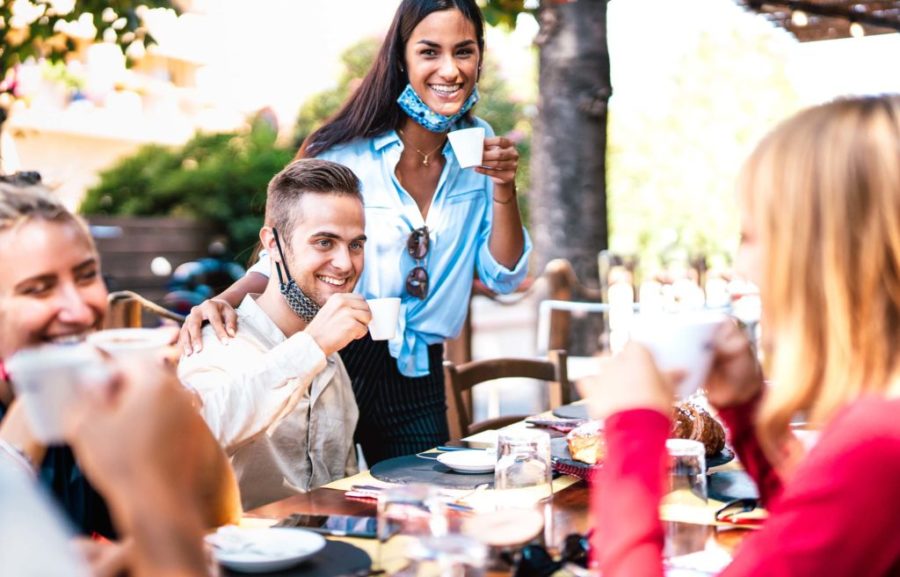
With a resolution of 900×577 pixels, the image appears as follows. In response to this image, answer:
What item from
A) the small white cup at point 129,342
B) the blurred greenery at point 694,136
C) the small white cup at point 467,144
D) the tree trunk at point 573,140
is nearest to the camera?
the small white cup at point 129,342

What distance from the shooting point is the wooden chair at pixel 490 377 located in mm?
3635

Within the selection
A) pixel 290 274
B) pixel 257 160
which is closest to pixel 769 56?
pixel 257 160

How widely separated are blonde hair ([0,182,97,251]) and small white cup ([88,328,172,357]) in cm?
39

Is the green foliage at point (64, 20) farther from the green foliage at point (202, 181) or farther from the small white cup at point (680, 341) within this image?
the green foliage at point (202, 181)

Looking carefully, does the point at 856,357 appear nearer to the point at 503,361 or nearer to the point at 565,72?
the point at 503,361

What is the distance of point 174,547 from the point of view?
1.10 metres

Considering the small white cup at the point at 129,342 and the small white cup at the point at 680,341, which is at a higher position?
the small white cup at the point at 129,342

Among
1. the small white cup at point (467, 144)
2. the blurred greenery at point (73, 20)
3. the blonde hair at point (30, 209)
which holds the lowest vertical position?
the blonde hair at point (30, 209)

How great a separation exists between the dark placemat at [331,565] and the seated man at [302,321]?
812mm

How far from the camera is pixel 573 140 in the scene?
691cm

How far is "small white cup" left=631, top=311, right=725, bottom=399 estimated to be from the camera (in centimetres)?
158

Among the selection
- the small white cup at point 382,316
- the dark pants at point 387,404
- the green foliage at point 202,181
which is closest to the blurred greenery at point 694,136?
the green foliage at point 202,181

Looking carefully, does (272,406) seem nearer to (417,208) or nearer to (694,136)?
(417,208)

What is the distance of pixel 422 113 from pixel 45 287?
2046mm
